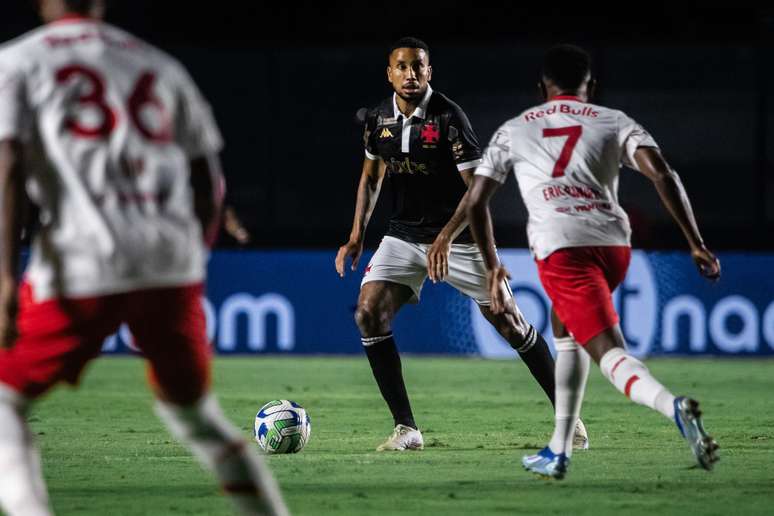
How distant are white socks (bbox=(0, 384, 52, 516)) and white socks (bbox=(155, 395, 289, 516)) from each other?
0.46m

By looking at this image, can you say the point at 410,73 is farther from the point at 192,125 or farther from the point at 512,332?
the point at 192,125

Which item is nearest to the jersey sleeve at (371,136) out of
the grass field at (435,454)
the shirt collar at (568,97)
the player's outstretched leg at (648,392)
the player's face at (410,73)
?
the player's face at (410,73)

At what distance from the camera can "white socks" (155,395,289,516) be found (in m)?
4.59

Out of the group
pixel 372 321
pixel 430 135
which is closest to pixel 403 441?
pixel 372 321

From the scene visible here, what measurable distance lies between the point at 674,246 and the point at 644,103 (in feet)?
6.26

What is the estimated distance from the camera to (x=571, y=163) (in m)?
6.68

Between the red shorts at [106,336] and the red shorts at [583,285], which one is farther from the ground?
the red shorts at [106,336]

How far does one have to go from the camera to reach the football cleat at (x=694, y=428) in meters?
6.27

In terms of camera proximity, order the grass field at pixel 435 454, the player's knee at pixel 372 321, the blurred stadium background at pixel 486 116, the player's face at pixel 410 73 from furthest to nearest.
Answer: the blurred stadium background at pixel 486 116
the player's face at pixel 410 73
the player's knee at pixel 372 321
the grass field at pixel 435 454

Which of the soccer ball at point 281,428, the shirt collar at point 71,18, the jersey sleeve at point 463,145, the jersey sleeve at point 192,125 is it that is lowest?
the soccer ball at point 281,428

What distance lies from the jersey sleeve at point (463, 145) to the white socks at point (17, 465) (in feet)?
14.8

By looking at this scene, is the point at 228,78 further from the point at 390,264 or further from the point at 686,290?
the point at 390,264

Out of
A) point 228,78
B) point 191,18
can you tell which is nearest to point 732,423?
point 228,78

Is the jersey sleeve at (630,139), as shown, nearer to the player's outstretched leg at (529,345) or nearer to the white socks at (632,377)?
the white socks at (632,377)
